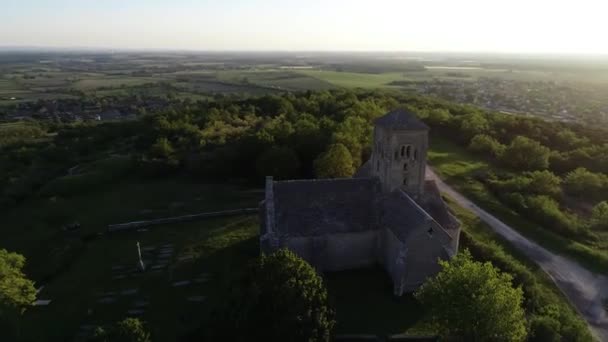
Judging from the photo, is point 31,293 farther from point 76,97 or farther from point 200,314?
point 76,97

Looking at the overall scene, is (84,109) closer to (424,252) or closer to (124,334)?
(124,334)

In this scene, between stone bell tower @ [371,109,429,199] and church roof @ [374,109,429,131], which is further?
stone bell tower @ [371,109,429,199]

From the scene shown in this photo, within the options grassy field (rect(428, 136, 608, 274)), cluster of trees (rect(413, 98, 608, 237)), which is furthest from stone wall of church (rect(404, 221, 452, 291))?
cluster of trees (rect(413, 98, 608, 237))

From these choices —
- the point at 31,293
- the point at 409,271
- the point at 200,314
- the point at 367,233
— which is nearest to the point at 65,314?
the point at 31,293

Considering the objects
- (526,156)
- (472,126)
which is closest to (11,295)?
(526,156)

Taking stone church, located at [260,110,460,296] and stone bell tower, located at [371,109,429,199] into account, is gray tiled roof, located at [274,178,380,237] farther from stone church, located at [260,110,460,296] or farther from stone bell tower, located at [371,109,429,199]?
stone bell tower, located at [371,109,429,199]

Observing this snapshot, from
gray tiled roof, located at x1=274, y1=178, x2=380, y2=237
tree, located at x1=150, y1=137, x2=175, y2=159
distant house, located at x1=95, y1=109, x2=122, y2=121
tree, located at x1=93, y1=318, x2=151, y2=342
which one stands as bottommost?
distant house, located at x1=95, y1=109, x2=122, y2=121
